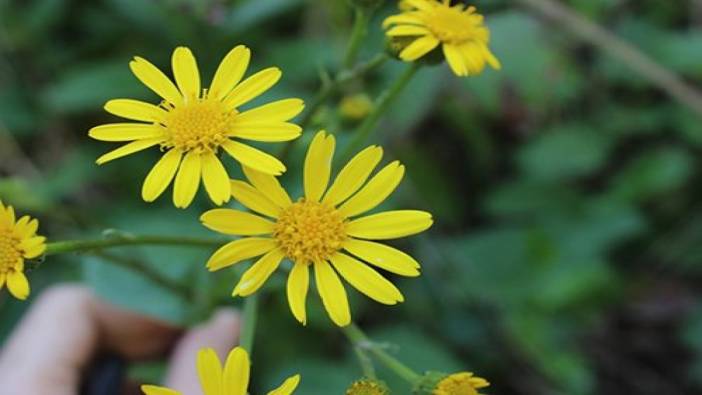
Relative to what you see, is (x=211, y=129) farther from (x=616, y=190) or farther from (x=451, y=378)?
(x=616, y=190)

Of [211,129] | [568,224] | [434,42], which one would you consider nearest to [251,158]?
[211,129]

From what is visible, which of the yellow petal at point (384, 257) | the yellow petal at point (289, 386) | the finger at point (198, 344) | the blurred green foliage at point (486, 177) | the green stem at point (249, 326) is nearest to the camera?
the yellow petal at point (289, 386)

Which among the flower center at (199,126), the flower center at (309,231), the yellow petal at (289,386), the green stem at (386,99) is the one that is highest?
the green stem at (386,99)

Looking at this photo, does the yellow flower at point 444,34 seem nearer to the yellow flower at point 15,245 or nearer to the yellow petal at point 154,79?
the yellow petal at point 154,79

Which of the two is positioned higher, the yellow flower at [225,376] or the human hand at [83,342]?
the human hand at [83,342]

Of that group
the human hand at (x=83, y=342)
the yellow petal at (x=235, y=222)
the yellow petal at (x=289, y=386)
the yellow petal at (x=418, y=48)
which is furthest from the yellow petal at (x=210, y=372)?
the yellow petal at (x=418, y=48)

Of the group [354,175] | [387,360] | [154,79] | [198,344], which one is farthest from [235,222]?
[198,344]

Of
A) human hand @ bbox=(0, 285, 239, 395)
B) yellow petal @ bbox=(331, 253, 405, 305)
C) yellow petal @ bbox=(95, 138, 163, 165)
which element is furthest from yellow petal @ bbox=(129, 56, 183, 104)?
human hand @ bbox=(0, 285, 239, 395)

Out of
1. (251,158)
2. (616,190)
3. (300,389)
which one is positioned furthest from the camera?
(616,190)
